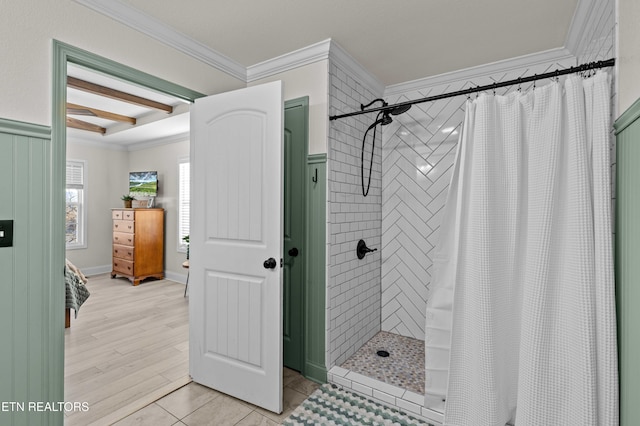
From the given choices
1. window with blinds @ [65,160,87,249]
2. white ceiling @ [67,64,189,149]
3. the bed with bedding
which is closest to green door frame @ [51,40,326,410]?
white ceiling @ [67,64,189,149]

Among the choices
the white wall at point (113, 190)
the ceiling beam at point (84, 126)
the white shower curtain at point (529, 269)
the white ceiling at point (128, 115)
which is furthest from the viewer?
the white wall at point (113, 190)

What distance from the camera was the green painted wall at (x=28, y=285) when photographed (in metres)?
1.48

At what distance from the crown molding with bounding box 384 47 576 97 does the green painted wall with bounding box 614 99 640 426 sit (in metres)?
1.35

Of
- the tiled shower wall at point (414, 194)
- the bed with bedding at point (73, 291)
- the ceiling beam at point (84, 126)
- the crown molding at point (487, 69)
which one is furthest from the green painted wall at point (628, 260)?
the ceiling beam at point (84, 126)

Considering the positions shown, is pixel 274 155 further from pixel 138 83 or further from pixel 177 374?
pixel 177 374

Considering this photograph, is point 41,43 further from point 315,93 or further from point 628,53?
point 628,53

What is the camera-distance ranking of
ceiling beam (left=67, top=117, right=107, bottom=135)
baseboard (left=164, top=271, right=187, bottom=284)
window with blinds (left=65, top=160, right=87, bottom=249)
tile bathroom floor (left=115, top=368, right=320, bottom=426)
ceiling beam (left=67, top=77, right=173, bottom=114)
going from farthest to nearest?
window with blinds (left=65, top=160, right=87, bottom=249)
baseboard (left=164, top=271, right=187, bottom=284)
ceiling beam (left=67, top=117, right=107, bottom=135)
ceiling beam (left=67, top=77, right=173, bottom=114)
tile bathroom floor (left=115, top=368, right=320, bottom=426)

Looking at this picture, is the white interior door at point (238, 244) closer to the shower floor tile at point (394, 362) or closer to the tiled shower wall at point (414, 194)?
the shower floor tile at point (394, 362)

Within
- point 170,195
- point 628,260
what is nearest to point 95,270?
point 170,195

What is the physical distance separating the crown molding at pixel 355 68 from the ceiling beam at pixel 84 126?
4.07m

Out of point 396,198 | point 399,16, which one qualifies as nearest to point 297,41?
point 399,16

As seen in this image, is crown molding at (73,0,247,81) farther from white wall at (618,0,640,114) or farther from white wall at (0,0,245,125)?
white wall at (618,0,640,114)

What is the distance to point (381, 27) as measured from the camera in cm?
208

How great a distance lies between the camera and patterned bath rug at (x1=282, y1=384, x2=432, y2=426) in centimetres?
194
